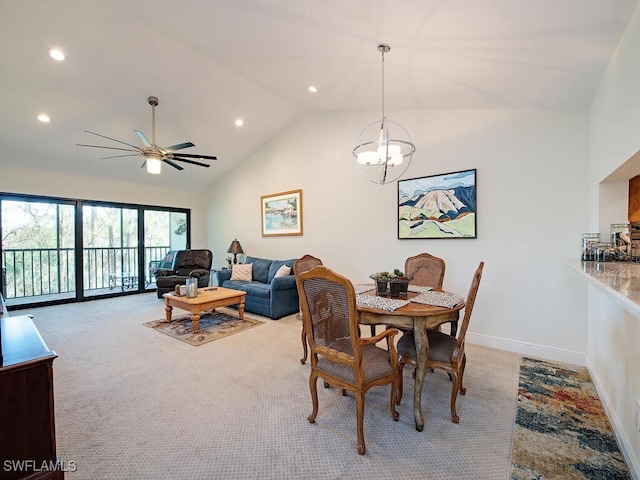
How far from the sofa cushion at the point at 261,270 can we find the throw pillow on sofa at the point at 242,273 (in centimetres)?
10

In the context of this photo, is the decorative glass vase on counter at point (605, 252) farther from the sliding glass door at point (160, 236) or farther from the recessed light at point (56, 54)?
the sliding glass door at point (160, 236)

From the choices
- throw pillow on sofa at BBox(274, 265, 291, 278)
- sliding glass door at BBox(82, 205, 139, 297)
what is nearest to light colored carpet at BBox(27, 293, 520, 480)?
throw pillow on sofa at BBox(274, 265, 291, 278)

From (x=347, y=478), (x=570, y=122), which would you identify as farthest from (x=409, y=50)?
(x=347, y=478)

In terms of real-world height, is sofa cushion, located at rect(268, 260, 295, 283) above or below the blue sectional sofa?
above

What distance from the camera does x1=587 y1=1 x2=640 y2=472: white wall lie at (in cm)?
167

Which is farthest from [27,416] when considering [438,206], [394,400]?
[438,206]

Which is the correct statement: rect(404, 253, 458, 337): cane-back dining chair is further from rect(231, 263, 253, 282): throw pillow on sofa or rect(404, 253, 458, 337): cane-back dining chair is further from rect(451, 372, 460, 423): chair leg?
rect(231, 263, 253, 282): throw pillow on sofa

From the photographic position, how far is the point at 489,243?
3324mm

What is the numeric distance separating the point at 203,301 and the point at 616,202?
4.45 m

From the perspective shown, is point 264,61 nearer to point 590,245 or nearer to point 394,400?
point 394,400

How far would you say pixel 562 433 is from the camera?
188 centimetres

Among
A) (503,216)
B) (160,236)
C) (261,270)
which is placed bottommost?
(261,270)

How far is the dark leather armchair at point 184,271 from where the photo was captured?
19.0 feet

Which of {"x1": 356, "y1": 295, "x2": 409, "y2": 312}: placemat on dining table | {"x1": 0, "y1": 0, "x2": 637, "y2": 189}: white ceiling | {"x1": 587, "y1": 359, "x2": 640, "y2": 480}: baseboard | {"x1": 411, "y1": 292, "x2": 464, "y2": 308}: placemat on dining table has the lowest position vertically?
{"x1": 587, "y1": 359, "x2": 640, "y2": 480}: baseboard
